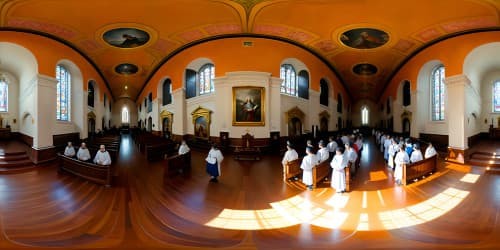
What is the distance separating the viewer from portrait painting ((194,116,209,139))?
570 inches

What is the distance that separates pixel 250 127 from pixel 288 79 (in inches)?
174

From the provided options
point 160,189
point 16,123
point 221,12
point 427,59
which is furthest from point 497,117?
point 16,123

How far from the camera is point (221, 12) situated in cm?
1030

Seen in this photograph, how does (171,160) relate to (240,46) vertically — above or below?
below

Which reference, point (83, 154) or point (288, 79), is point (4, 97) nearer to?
point (83, 154)

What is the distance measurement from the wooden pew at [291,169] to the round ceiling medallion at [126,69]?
16801 mm

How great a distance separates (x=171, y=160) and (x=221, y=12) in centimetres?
665

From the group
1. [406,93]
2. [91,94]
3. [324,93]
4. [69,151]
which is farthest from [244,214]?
[91,94]

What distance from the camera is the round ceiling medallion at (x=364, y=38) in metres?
12.1

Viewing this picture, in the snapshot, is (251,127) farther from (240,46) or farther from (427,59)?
(427,59)

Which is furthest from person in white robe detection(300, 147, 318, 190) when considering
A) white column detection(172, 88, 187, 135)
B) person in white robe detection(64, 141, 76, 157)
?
white column detection(172, 88, 187, 135)

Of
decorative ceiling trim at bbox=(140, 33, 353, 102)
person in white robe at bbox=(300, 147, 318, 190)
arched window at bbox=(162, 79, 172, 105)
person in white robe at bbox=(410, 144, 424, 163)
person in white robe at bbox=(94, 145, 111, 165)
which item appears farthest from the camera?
arched window at bbox=(162, 79, 172, 105)

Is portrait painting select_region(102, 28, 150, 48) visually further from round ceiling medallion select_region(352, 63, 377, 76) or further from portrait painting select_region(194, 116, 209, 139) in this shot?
round ceiling medallion select_region(352, 63, 377, 76)

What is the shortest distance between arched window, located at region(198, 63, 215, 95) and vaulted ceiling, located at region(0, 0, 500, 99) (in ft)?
6.29
